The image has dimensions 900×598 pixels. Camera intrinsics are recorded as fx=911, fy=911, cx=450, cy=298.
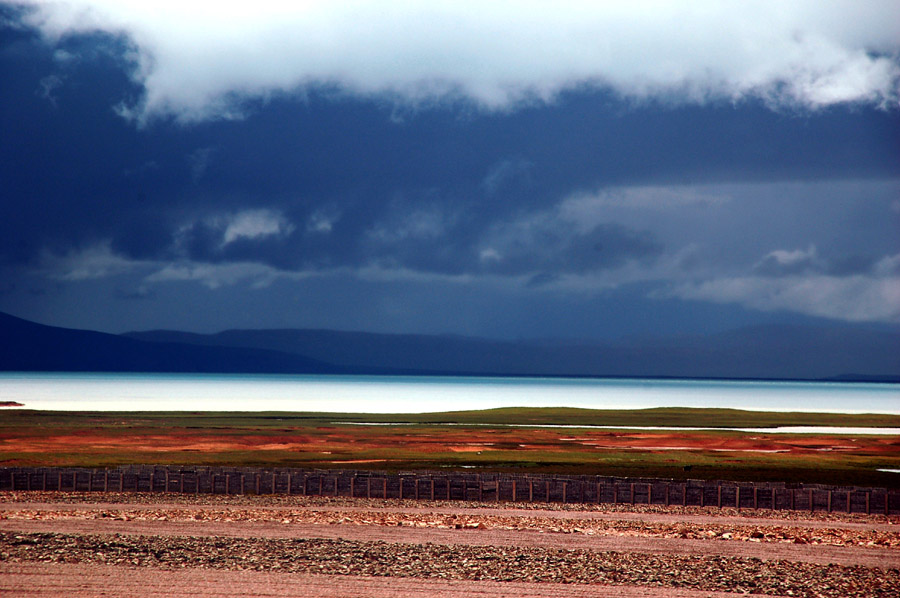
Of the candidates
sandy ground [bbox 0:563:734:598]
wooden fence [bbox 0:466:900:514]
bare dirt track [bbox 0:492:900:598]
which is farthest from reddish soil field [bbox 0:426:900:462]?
sandy ground [bbox 0:563:734:598]

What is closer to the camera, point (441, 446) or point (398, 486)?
point (398, 486)

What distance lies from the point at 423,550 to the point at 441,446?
55692 millimetres

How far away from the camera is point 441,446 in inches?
3445

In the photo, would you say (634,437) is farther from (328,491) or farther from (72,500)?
(72,500)

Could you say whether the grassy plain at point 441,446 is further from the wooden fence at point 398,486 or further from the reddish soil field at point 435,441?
the wooden fence at point 398,486

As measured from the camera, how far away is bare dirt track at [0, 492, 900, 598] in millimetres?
26469

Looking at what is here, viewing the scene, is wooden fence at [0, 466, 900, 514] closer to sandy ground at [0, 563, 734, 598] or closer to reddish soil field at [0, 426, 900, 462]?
sandy ground at [0, 563, 734, 598]

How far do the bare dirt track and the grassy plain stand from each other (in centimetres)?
2366

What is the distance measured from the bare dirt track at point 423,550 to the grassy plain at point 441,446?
23656 mm

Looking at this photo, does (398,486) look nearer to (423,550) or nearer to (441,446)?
(423,550)

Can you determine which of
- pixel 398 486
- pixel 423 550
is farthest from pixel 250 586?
pixel 398 486

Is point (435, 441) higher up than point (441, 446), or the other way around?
point (441, 446)

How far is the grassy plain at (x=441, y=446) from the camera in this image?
6862 centimetres

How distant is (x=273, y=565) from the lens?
2877 centimetres
